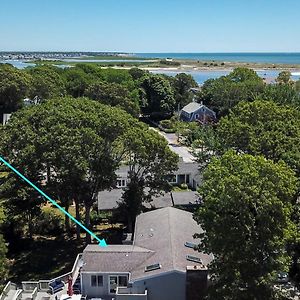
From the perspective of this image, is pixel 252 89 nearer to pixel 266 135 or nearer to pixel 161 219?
pixel 266 135

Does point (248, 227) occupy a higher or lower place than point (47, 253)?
higher

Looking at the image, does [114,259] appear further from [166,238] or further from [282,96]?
[282,96]

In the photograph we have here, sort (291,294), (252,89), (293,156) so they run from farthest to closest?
(252,89)
(293,156)
(291,294)

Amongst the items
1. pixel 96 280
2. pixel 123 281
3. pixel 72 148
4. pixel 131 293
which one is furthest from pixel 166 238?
pixel 72 148

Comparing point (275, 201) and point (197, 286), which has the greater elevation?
point (275, 201)

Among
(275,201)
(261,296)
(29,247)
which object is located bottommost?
(29,247)

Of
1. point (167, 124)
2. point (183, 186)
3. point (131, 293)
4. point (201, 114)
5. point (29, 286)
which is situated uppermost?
point (201, 114)

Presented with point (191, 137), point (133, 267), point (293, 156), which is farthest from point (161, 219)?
point (191, 137)
